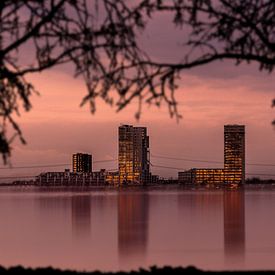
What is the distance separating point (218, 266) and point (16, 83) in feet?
91.5

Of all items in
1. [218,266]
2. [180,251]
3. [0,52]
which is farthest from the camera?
[180,251]

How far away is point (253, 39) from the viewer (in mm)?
11109

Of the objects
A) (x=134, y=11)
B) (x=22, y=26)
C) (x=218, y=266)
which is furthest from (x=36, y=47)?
(x=218, y=266)

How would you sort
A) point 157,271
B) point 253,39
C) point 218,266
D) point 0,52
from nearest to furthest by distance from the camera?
point 157,271 → point 0,52 → point 253,39 → point 218,266

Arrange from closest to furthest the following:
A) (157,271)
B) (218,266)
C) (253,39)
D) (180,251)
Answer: (157,271) < (253,39) < (218,266) < (180,251)

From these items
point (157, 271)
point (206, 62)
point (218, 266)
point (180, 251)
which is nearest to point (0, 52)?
point (206, 62)

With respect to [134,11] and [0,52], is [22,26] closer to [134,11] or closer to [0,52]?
[0,52]

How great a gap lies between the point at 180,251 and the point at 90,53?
1387 inches

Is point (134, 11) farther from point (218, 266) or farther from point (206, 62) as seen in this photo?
point (218, 266)

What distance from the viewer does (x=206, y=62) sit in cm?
1037

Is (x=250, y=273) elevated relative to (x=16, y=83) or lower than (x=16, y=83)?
lower

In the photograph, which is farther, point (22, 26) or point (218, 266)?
point (218, 266)

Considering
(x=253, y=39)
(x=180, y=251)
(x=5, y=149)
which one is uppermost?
(x=253, y=39)

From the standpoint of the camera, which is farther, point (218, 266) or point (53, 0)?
point (218, 266)
